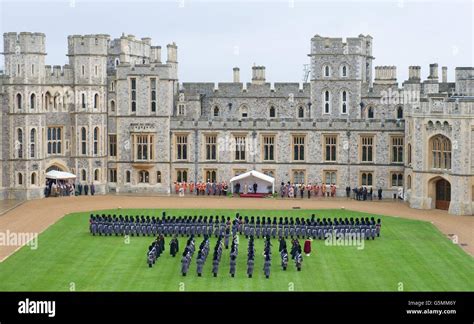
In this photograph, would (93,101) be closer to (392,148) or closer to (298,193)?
(298,193)

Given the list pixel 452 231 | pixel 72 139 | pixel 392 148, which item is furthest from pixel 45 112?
pixel 452 231

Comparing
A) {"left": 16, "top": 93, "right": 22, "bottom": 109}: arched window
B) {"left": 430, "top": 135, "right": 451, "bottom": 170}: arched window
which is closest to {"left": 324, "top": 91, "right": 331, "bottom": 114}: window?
{"left": 430, "top": 135, "right": 451, "bottom": 170}: arched window

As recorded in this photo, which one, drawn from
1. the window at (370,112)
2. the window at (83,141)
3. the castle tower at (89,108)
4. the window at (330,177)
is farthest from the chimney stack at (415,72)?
the window at (83,141)

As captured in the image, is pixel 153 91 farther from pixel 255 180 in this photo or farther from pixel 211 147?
pixel 255 180

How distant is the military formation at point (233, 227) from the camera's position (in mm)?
55719

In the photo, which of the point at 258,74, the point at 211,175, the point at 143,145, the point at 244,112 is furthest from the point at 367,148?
the point at 143,145

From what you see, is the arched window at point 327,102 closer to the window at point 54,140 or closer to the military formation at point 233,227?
the window at point 54,140

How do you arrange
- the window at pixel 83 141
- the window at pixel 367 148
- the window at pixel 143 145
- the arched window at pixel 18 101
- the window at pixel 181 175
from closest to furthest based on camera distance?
the arched window at pixel 18 101
the window at pixel 367 148
the window at pixel 83 141
the window at pixel 143 145
the window at pixel 181 175

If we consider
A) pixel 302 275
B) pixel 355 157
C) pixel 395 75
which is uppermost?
pixel 395 75

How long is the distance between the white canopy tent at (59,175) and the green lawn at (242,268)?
17.2 meters

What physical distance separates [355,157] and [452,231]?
58.8 feet

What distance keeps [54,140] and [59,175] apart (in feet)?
9.93

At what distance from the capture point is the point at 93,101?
3034 inches

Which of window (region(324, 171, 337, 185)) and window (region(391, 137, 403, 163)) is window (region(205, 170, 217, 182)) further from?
window (region(391, 137, 403, 163))
